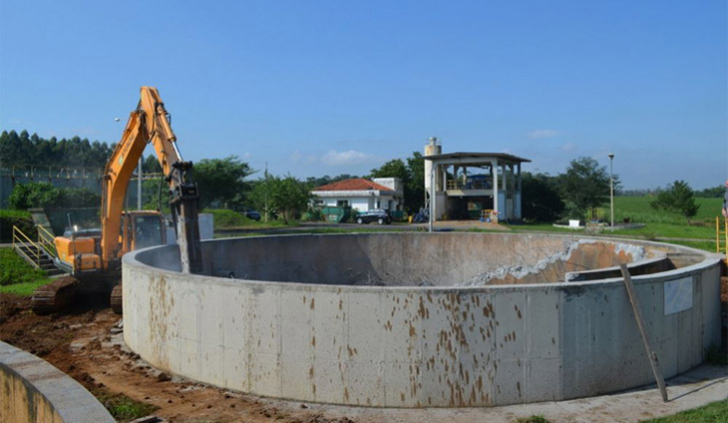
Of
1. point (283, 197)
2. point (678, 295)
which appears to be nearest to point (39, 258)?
point (678, 295)

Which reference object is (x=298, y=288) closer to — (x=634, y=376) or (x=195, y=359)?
(x=195, y=359)

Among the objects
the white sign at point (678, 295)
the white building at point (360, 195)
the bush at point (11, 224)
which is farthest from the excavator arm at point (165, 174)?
the white building at point (360, 195)

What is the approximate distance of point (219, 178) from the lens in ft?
152

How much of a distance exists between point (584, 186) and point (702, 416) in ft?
160

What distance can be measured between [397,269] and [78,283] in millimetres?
8277

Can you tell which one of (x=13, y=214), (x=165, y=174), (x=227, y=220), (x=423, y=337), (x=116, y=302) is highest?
(x=165, y=174)

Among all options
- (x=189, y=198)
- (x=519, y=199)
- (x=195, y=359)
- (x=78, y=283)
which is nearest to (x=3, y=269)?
(x=78, y=283)

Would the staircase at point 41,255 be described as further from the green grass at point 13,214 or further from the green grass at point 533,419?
the green grass at point 533,419

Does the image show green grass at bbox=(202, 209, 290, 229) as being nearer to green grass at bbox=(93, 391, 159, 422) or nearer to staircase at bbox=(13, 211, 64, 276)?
staircase at bbox=(13, 211, 64, 276)

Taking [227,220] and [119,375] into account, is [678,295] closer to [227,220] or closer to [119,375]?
[119,375]

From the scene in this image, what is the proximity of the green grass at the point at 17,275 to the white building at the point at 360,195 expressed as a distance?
34.8 meters

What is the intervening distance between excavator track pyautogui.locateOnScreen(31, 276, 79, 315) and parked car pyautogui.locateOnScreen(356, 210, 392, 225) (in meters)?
32.8

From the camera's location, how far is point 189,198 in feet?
34.4

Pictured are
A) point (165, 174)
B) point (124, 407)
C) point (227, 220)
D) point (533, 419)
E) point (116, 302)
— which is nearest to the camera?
point (533, 419)
